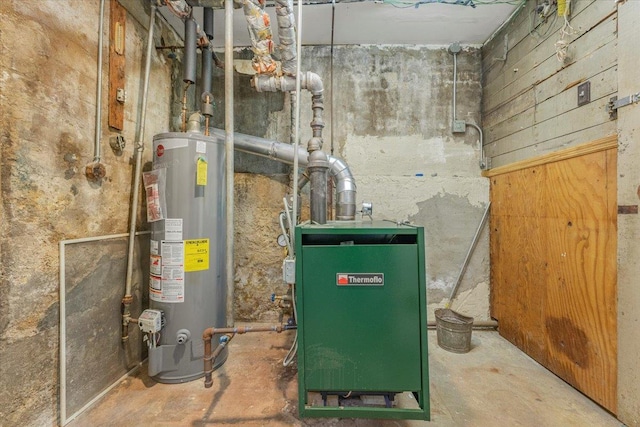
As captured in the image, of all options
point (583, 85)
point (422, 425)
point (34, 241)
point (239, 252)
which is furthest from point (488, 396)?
point (34, 241)

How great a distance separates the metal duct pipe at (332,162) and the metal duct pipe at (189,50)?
352mm

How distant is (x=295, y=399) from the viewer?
1339 mm

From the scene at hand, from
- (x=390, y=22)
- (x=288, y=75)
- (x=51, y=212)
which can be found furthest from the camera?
(x=390, y=22)

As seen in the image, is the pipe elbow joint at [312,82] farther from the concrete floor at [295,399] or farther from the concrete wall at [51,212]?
the concrete floor at [295,399]

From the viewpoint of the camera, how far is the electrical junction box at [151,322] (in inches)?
54.1

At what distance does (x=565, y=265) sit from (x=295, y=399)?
66.5 inches

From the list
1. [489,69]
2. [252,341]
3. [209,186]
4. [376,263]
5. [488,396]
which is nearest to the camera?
[376,263]

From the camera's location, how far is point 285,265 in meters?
1.07

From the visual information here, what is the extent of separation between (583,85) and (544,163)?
439 mm

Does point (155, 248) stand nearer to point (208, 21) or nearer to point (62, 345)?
point (62, 345)

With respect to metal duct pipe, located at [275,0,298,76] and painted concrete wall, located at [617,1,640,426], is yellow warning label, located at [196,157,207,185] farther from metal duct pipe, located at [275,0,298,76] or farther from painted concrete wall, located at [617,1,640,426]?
painted concrete wall, located at [617,1,640,426]

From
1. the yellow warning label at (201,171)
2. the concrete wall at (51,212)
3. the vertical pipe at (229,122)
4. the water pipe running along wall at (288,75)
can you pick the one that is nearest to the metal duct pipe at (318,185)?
the water pipe running along wall at (288,75)

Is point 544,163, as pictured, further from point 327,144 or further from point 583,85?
point 327,144

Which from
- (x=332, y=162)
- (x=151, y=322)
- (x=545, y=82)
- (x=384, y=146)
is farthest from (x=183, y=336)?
(x=545, y=82)
